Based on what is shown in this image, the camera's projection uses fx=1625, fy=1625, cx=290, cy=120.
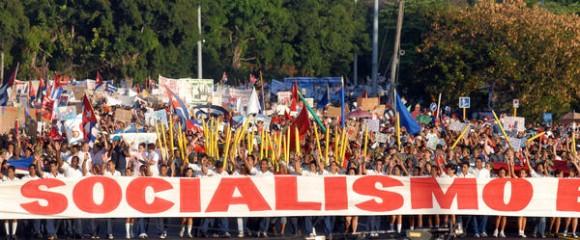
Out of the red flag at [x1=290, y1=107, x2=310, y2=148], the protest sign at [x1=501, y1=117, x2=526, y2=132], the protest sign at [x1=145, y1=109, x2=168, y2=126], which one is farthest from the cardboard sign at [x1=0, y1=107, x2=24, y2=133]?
the protest sign at [x1=501, y1=117, x2=526, y2=132]

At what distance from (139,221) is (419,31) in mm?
49472

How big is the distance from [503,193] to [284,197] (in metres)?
3.29

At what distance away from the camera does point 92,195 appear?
2327 centimetres

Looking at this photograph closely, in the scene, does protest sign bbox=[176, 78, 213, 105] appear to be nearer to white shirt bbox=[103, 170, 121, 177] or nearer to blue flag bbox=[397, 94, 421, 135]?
blue flag bbox=[397, 94, 421, 135]

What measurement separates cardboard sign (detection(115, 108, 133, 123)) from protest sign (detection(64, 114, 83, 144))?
22.0 feet

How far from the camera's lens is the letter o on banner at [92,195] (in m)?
23.2

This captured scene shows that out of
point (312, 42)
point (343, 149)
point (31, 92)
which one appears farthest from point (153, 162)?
point (312, 42)

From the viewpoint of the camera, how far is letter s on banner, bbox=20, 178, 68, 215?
908 inches

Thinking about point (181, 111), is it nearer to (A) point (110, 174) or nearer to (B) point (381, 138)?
(B) point (381, 138)

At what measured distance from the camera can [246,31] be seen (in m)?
90.9

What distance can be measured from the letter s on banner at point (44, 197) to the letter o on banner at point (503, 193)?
20.5ft

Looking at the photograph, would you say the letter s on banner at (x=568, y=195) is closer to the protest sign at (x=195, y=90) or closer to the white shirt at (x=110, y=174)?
the white shirt at (x=110, y=174)

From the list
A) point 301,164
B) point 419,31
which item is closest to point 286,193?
point 301,164

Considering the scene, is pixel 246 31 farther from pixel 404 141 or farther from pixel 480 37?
pixel 404 141
